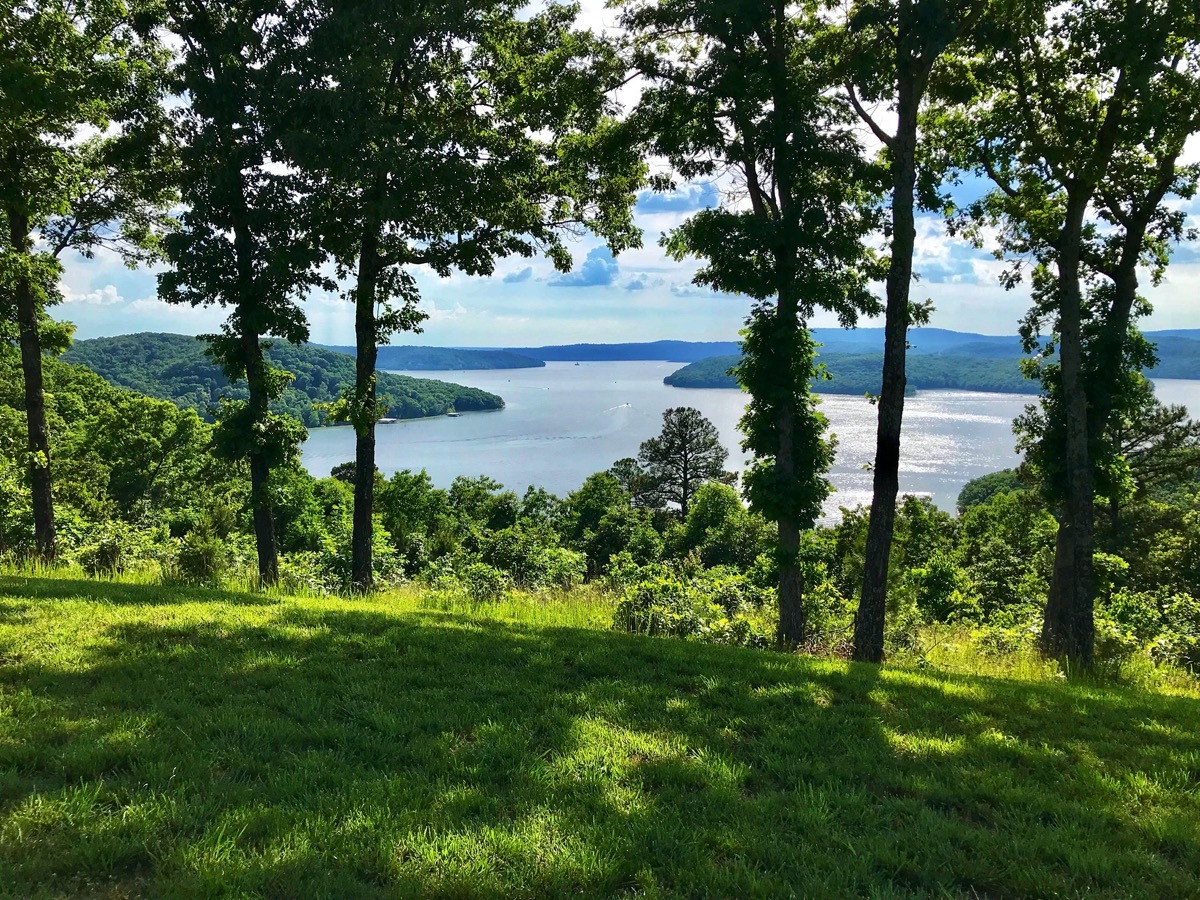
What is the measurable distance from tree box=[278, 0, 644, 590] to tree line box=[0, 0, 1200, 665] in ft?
0.18

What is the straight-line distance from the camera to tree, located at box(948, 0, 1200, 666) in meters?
9.47

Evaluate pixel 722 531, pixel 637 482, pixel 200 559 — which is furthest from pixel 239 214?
pixel 637 482

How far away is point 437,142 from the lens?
10867 millimetres

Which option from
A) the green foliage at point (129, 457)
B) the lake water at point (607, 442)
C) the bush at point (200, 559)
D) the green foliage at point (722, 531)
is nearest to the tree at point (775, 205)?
the bush at point (200, 559)

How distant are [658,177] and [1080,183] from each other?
271 inches

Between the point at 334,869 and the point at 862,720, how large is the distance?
3769 millimetres

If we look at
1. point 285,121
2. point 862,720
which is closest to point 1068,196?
point 862,720

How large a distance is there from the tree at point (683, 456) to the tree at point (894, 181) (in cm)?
4743

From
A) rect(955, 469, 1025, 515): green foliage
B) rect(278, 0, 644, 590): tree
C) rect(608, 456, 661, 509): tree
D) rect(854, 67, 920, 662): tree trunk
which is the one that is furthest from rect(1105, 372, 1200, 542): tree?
rect(955, 469, 1025, 515): green foliage

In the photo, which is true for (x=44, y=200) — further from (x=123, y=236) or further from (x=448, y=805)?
(x=448, y=805)

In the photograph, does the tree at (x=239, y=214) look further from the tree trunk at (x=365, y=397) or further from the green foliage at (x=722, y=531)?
the green foliage at (x=722, y=531)

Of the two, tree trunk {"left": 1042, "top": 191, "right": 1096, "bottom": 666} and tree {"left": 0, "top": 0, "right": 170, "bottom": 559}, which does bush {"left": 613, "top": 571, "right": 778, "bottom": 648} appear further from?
tree {"left": 0, "top": 0, "right": 170, "bottom": 559}

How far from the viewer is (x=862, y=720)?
4980mm

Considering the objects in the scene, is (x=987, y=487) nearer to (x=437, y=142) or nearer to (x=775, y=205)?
(x=775, y=205)
